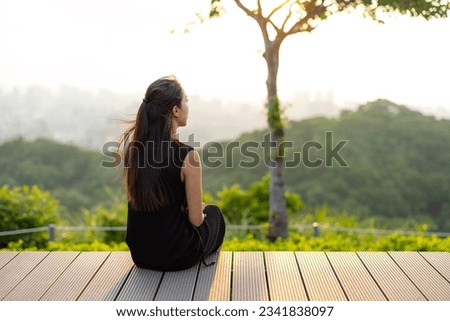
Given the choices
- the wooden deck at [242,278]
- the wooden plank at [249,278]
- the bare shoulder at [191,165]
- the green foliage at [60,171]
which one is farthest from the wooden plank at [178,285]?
the green foliage at [60,171]

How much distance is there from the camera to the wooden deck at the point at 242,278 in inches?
116

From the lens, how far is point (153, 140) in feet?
9.94

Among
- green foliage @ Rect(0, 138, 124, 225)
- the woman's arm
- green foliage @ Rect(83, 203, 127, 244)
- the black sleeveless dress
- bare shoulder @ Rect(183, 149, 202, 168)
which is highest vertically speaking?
bare shoulder @ Rect(183, 149, 202, 168)

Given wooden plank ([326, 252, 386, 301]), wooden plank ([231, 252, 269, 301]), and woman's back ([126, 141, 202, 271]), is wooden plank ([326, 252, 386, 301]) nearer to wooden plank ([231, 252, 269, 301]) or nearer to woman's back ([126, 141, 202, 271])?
wooden plank ([231, 252, 269, 301])

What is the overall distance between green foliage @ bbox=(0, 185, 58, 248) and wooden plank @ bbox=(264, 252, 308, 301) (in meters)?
3.82

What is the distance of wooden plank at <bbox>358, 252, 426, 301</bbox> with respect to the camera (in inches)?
116

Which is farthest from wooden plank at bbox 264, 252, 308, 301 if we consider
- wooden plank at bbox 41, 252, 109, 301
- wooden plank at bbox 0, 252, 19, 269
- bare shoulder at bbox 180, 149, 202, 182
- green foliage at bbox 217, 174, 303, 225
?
green foliage at bbox 217, 174, 303, 225

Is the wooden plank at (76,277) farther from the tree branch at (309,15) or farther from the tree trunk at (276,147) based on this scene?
the tree branch at (309,15)

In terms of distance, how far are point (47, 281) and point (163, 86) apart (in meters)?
1.13

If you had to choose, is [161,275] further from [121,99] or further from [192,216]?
[121,99]

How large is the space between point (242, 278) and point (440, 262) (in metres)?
1.11

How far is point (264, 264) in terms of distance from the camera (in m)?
3.33

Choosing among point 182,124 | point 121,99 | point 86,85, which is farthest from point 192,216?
point 86,85

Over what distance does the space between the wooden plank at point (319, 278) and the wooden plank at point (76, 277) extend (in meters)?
1.08
